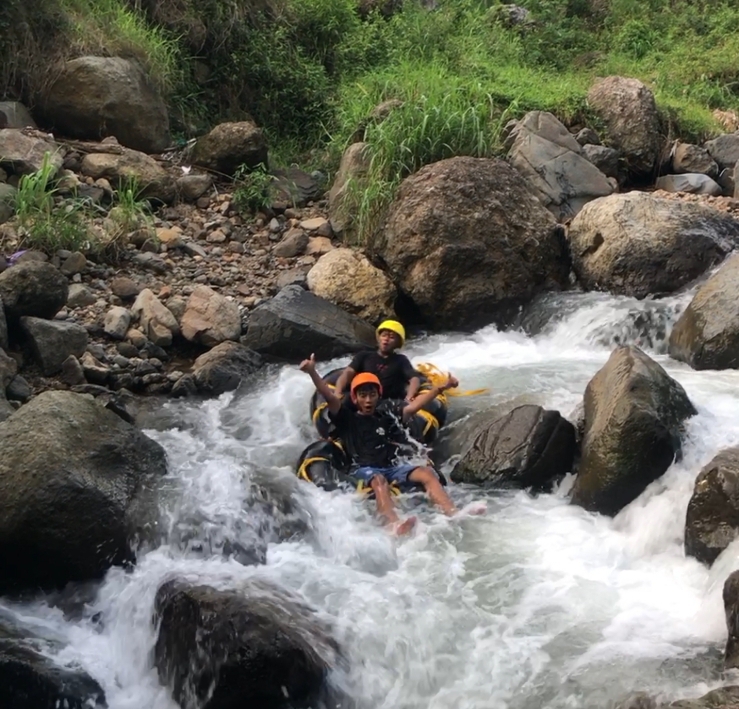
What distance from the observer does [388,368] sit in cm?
643

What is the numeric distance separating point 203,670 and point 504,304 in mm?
4943

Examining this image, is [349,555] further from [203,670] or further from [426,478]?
[203,670]

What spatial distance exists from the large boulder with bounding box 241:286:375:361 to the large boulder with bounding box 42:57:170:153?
3441 millimetres

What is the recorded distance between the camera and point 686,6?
15352 mm

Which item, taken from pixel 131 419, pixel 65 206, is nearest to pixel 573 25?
pixel 65 206

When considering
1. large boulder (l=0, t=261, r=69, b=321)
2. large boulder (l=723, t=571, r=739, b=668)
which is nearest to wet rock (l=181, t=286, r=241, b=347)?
large boulder (l=0, t=261, r=69, b=321)

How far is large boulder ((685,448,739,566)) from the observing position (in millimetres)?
4336

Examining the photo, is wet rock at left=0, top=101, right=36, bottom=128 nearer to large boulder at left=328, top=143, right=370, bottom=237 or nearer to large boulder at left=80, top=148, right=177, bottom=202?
large boulder at left=80, top=148, right=177, bottom=202

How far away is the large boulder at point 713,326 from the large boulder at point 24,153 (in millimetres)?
5796

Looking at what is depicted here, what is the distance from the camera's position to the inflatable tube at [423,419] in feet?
20.0

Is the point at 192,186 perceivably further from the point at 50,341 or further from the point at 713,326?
the point at 713,326

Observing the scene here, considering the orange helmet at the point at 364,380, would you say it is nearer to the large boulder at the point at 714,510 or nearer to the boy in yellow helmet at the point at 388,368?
the boy in yellow helmet at the point at 388,368

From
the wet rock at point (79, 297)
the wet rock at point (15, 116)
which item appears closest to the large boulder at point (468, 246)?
the wet rock at point (79, 297)

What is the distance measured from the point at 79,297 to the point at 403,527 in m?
3.77
